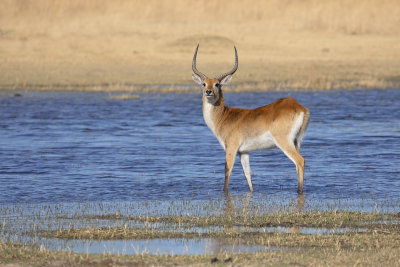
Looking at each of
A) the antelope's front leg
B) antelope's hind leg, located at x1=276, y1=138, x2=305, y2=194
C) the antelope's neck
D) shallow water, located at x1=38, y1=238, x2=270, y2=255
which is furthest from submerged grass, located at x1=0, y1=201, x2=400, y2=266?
the antelope's neck

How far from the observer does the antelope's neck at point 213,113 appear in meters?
11.9

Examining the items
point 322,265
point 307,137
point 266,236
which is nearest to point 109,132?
point 307,137

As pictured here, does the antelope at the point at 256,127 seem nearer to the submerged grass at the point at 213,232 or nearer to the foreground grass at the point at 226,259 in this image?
the submerged grass at the point at 213,232

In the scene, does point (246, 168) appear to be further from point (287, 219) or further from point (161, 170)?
point (287, 219)

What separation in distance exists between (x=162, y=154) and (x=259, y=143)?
4918mm

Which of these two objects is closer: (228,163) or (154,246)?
(154,246)

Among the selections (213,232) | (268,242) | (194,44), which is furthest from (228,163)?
(194,44)

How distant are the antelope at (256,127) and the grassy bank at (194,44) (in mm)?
19650

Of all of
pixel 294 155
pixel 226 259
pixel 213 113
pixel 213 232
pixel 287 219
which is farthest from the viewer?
pixel 213 113

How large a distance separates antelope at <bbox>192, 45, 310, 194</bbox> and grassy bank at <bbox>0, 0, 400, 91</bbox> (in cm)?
1965

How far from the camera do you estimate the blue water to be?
460 inches

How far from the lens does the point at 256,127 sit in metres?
11.3

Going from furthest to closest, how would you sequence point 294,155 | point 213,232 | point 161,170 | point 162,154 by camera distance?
1. point 162,154
2. point 161,170
3. point 294,155
4. point 213,232

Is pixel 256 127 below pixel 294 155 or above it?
above
